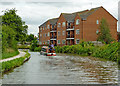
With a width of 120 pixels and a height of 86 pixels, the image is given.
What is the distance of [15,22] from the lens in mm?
42000

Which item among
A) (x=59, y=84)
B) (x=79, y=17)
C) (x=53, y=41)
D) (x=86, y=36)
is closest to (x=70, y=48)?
(x=86, y=36)

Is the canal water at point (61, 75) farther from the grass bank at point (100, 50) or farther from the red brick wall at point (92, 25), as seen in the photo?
the red brick wall at point (92, 25)

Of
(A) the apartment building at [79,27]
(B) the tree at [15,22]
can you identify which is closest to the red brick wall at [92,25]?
(A) the apartment building at [79,27]

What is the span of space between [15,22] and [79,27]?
68.0ft

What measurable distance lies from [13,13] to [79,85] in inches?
1372

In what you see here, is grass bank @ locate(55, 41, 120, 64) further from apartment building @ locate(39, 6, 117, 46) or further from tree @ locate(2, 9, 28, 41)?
tree @ locate(2, 9, 28, 41)

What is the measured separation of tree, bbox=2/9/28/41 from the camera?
3971 cm

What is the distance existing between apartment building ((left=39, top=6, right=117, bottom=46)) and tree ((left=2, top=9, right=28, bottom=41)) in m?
17.5

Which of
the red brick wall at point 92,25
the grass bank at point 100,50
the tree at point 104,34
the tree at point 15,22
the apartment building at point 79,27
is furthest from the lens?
the apartment building at point 79,27

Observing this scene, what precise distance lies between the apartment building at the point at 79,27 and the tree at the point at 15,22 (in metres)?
17.5

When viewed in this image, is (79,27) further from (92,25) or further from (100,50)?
(100,50)

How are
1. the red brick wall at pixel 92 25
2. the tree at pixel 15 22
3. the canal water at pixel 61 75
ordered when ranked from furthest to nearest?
the red brick wall at pixel 92 25, the tree at pixel 15 22, the canal water at pixel 61 75

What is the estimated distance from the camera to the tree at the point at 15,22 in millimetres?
39713

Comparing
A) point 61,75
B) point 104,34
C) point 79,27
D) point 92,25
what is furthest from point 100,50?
point 79,27
